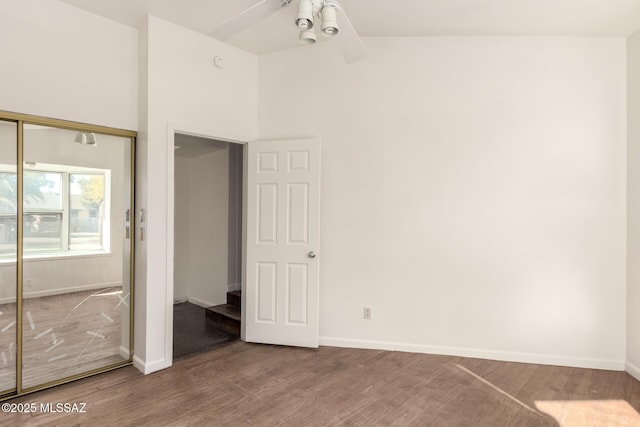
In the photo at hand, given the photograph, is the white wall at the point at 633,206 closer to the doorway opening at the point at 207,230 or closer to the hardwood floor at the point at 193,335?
the hardwood floor at the point at 193,335

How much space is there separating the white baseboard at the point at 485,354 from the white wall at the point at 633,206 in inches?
8.6

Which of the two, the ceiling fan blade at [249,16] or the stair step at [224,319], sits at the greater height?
the ceiling fan blade at [249,16]

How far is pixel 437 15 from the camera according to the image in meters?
3.24

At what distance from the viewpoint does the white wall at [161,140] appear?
331 centimetres

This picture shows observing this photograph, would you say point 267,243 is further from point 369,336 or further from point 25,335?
point 25,335

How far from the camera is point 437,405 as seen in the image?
8.96 feet

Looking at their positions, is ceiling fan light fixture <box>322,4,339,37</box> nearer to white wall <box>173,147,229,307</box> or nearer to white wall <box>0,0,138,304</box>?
white wall <box>0,0,138,304</box>

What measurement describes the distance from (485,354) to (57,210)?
3.94 metres

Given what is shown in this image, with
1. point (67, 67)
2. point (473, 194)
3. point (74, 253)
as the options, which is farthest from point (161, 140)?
point (473, 194)

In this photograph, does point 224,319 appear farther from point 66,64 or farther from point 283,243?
point 66,64

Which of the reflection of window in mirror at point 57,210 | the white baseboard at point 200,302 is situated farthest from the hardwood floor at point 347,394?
the white baseboard at point 200,302

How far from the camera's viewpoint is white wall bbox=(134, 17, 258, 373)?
331cm

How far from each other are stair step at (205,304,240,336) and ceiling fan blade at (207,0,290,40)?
123 inches

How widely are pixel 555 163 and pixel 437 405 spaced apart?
2.41 meters
